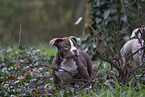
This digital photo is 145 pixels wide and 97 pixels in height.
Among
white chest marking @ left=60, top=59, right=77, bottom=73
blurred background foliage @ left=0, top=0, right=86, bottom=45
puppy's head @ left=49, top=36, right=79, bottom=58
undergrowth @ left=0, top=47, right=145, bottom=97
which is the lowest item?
undergrowth @ left=0, top=47, right=145, bottom=97

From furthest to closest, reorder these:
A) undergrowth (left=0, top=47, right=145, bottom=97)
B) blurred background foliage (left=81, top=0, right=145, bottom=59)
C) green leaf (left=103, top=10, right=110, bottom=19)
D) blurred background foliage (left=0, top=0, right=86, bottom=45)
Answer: blurred background foliage (left=0, top=0, right=86, bottom=45), green leaf (left=103, top=10, right=110, bottom=19), blurred background foliage (left=81, top=0, right=145, bottom=59), undergrowth (left=0, top=47, right=145, bottom=97)

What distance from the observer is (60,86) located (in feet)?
12.5

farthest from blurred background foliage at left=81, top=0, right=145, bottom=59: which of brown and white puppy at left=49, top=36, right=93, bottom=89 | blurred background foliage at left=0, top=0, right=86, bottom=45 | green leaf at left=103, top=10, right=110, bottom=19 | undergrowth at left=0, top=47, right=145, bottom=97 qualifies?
blurred background foliage at left=0, top=0, right=86, bottom=45

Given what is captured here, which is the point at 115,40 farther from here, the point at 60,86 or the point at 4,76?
the point at 4,76

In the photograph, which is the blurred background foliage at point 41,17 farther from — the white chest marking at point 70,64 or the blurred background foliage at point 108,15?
the white chest marking at point 70,64

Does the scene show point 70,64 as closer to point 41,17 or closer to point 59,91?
point 59,91

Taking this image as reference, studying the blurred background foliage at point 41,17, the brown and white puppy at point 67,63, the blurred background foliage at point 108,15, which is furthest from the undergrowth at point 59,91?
the blurred background foliage at point 41,17

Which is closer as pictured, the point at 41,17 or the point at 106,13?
the point at 106,13

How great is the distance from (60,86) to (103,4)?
3.81 m

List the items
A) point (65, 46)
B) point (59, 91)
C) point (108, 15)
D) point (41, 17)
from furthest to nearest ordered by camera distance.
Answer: point (41, 17) → point (108, 15) → point (65, 46) → point (59, 91)

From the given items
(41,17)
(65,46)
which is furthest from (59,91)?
(41,17)

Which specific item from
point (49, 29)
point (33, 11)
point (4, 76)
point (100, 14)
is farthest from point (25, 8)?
point (4, 76)

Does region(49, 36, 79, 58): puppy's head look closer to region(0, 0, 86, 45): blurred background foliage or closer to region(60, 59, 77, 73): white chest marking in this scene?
region(60, 59, 77, 73): white chest marking

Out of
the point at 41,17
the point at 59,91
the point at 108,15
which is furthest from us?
the point at 41,17
